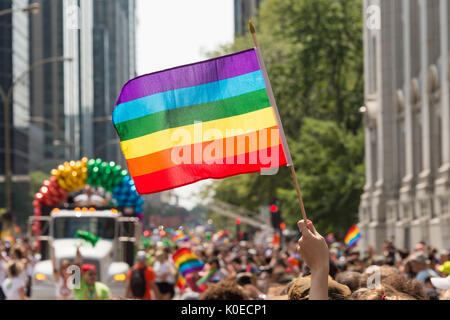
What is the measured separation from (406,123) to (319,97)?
11.3m

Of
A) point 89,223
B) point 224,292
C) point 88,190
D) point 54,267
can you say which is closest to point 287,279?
point 54,267

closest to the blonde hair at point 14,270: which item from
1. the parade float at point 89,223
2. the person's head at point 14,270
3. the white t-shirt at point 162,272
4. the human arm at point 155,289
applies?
the person's head at point 14,270

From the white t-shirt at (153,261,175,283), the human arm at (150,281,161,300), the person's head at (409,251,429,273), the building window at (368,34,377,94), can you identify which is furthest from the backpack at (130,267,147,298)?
the building window at (368,34,377,94)

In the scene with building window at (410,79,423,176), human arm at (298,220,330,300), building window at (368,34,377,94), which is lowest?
human arm at (298,220,330,300)

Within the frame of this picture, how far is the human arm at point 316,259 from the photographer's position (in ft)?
12.6

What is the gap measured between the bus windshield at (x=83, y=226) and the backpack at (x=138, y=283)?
8.59 meters

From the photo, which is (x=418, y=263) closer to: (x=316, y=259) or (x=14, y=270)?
(x=14, y=270)

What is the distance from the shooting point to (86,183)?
982 inches

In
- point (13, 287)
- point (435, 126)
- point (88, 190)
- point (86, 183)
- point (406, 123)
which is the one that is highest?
point (406, 123)

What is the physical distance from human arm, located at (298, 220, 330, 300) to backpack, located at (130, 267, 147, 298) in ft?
33.2

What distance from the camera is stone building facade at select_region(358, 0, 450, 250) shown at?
3058cm

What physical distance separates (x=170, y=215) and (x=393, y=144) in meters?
32.2

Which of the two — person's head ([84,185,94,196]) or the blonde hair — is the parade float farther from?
the blonde hair
